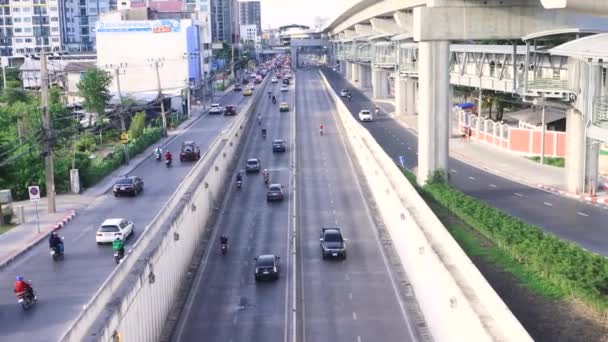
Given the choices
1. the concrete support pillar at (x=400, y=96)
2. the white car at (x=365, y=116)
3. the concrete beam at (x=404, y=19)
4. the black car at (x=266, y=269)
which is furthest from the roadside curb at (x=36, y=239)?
the concrete support pillar at (x=400, y=96)

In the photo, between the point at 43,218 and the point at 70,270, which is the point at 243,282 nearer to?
the point at 70,270

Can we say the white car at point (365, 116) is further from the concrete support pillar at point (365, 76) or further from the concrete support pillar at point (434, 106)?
the concrete support pillar at point (365, 76)

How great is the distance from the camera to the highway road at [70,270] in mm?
23000

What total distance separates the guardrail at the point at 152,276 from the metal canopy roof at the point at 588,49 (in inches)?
573

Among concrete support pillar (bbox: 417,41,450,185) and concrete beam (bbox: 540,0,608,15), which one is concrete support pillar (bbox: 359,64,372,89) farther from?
concrete beam (bbox: 540,0,608,15)

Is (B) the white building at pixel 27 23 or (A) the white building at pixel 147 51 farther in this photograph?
(B) the white building at pixel 27 23

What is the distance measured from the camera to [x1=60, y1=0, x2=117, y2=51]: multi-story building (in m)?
172

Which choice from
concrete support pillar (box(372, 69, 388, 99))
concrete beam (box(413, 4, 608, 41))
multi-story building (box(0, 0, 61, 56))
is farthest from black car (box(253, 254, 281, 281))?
multi-story building (box(0, 0, 61, 56))

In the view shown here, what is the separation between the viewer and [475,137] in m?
65.4

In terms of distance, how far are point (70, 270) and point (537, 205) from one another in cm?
2075

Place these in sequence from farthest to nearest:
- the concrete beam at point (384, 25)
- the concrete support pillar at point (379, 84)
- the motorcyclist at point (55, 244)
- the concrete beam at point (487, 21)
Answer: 1. the concrete support pillar at point (379, 84)
2. the concrete beam at point (384, 25)
3. the concrete beam at point (487, 21)
4. the motorcyclist at point (55, 244)

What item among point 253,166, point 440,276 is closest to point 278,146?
point 253,166

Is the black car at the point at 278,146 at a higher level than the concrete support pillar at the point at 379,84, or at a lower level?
lower

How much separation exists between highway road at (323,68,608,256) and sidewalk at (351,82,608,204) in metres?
0.67
